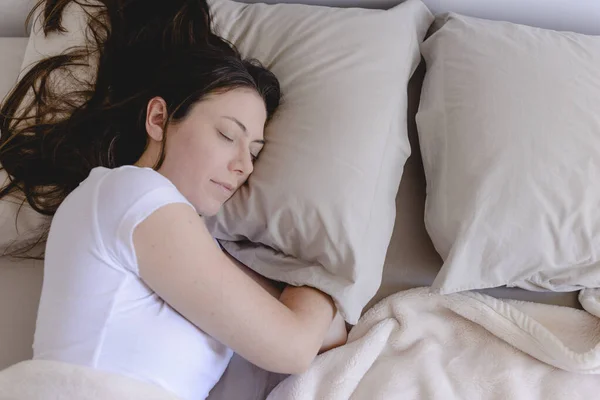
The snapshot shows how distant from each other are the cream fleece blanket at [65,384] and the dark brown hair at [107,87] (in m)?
0.38

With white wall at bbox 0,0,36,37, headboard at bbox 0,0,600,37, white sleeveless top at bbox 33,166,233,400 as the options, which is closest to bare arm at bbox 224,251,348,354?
white sleeveless top at bbox 33,166,233,400

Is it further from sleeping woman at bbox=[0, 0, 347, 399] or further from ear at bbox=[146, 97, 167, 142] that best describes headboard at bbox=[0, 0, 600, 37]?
ear at bbox=[146, 97, 167, 142]

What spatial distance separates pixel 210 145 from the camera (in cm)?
96

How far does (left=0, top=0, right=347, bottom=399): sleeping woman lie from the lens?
0.82 metres

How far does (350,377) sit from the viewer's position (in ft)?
3.29

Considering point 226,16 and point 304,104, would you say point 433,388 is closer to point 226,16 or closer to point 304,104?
point 304,104

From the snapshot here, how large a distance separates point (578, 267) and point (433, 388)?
1.16ft

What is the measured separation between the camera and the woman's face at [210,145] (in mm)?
962

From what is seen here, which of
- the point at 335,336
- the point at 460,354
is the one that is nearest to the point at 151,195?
the point at 335,336

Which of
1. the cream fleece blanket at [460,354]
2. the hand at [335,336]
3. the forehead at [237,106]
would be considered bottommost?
the hand at [335,336]

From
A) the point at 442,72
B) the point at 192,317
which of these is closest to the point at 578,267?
the point at 442,72

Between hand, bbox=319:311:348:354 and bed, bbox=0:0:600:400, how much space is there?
0.04 m

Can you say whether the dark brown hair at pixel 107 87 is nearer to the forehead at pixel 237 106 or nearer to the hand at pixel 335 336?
the forehead at pixel 237 106

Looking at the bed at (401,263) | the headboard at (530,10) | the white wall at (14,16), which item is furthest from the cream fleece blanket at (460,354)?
the white wall at (14,16)
